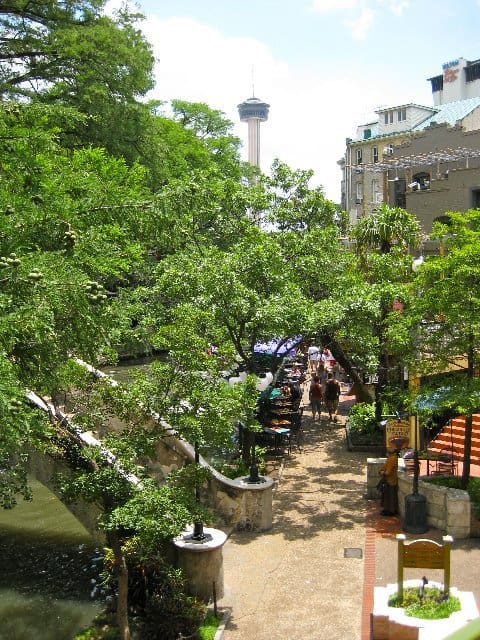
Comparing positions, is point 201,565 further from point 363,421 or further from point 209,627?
point 363,421

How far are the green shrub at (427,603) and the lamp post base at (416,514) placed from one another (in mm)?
4176

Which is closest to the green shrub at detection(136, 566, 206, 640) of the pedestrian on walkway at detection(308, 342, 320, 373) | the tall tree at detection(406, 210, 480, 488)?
the tall tree at detection(406, 210, 480, 488)

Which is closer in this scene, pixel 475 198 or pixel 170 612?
pixel 170 612

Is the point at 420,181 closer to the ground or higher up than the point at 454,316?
higher up

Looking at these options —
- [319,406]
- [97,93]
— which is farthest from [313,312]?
[97,93]

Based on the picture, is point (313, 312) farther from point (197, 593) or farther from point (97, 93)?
point (97, 93)

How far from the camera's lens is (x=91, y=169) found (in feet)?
57.7

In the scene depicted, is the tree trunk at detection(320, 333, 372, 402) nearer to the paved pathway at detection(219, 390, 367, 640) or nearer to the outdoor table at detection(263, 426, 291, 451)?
the outdoor table at detection(263, 426, 291, 451)

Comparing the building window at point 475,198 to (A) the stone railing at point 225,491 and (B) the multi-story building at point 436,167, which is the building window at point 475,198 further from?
(A) the stone railing at point 225,491

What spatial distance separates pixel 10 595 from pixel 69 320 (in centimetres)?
701

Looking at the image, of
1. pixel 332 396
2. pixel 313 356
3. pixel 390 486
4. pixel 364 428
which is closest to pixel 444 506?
pixel 390 486

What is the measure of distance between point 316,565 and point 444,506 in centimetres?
301

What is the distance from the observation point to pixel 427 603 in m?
9.77

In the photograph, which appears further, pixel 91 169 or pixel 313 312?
pixel 91 169
